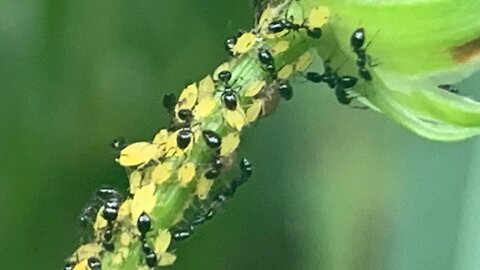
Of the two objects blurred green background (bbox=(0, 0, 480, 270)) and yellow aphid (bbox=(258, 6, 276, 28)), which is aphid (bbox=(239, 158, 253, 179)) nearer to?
yellow aphid (bbox=(258, 6, 276, 28))

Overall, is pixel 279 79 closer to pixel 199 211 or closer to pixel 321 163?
pixel 199 211

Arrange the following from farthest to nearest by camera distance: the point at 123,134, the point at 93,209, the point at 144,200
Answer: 1. the point at 123,134
2. the point at 93,209
3. the point at 144,200

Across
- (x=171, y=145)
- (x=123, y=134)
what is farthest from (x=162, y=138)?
(x=123, y=134)

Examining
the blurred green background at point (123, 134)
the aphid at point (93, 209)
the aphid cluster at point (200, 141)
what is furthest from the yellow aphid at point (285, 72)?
the blurred green background at point (123, 134)

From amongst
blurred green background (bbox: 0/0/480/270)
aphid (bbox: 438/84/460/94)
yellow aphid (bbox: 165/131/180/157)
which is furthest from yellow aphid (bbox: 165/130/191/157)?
blurred green background (bbox: 0/0/480/270)

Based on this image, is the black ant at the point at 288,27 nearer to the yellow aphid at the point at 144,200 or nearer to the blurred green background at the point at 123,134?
the yellow aphid at the point at 144,200

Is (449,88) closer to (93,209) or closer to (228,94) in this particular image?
(228,94)

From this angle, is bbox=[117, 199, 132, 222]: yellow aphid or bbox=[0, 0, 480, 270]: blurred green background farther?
bbox=[0, 0, 480, 270]: blurred green background
